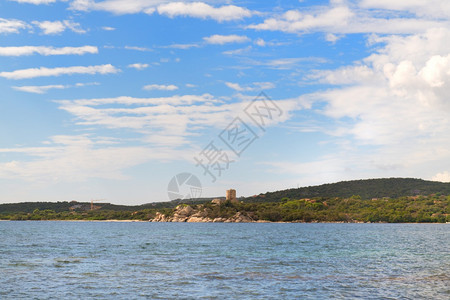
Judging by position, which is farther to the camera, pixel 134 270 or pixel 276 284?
pixel 134 270

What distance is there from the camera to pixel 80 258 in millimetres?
56844

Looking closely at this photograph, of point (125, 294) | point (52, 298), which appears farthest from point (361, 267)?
point (52, 298)

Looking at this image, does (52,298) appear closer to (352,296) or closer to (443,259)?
(352,296)

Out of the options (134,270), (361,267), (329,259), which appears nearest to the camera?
(134,270)

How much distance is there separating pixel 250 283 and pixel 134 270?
46.2ft

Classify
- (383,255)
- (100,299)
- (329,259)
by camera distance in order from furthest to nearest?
(383,255)
(329,259)
(100,299)

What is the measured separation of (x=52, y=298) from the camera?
30781 mm

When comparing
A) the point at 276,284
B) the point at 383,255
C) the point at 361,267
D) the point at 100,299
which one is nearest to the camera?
the point at 100,299

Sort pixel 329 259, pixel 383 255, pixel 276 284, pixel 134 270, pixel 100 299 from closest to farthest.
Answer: pixel 100 299 → pixel 276 284 → pixel 134 270 → pixel 329 259 → pixel 383 255

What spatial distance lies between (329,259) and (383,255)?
36.6 feet

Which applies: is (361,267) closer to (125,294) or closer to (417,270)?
(417,270)

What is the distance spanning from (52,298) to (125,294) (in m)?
4.93

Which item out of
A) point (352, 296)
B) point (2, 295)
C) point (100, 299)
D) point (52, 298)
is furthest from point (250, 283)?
point (2, 295)

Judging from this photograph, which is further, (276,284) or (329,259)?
(329,259)
